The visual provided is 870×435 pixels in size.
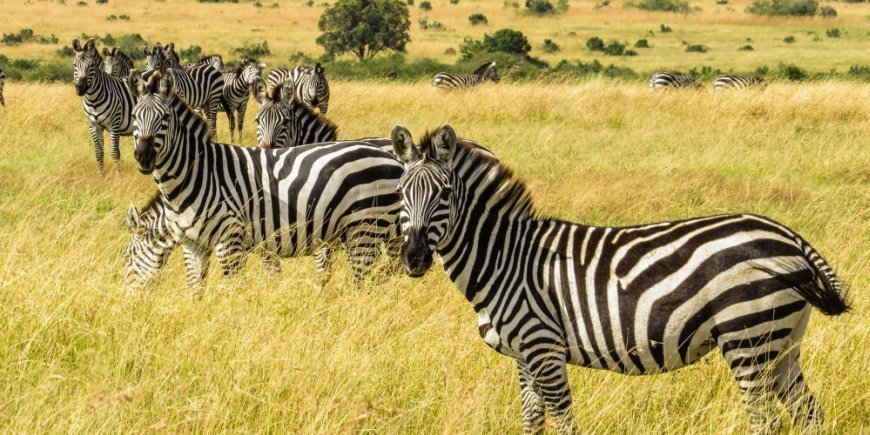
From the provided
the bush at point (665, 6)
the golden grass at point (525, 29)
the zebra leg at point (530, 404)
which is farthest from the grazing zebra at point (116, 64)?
the bush at point (665, 6)

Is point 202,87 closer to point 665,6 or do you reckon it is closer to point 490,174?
point 490,174

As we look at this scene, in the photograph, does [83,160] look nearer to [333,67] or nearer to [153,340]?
[153,340]

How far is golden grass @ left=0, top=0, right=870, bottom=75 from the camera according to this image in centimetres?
3753

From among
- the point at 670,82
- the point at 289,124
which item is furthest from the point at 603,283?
the point at 670,82

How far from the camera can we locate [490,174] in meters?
4.29

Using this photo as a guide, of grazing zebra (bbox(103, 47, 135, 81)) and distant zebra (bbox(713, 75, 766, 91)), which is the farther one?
distant zebra (bbox(713, 75, 766, 91))

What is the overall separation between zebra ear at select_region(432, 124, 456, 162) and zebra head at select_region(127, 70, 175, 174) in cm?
274

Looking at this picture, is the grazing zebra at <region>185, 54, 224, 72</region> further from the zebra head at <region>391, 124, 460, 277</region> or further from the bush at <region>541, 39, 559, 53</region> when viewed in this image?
the bush at <region>541, 39, 559, 53</region>

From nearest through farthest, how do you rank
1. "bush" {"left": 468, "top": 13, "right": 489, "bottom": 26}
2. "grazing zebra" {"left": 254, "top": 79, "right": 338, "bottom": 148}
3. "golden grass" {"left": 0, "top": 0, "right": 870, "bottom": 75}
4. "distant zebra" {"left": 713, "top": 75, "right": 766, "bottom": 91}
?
"grazing zebra" {"left": 254, "top": 79, "right": 338, "bottom": 148}
"distant zebra" {"left": 713, "top": 75, "right": 766, "bottom": 91}
"golden grass" {"left": 0, "top": 0, "right": 870, "bottom": 75}
"bush" {"left": 468, "top": 13, "right": 489, "bottom": 26}

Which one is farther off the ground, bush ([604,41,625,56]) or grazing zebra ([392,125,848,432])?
grazing zebra ([392,125,848,432])

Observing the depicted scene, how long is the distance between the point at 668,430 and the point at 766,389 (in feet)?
1.66

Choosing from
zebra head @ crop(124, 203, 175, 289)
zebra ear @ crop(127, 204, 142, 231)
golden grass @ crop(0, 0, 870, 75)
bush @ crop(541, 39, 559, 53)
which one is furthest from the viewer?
bush @ crop(541, 39, 559, 53)

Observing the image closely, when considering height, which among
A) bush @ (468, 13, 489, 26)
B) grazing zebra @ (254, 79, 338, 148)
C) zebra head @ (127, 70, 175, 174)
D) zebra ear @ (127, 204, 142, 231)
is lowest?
bush @ (468, 13, 489, 26)

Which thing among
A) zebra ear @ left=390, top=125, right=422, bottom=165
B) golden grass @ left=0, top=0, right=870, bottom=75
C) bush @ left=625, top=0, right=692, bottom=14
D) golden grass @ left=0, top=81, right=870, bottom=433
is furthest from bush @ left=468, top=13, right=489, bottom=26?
zebra ear @ left=390, top=125, right=422, bottom=165
